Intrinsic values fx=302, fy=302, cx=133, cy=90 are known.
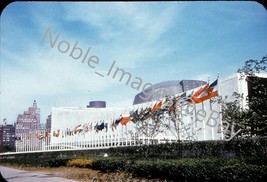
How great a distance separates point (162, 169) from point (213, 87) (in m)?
5.68

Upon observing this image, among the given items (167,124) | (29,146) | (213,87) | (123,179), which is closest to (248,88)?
(213,87)

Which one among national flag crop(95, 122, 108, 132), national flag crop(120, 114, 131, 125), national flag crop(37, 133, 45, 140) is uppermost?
national flag crop(120, 114, 131, 125)

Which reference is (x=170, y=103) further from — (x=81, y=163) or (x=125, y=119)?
(x=81, y=163)

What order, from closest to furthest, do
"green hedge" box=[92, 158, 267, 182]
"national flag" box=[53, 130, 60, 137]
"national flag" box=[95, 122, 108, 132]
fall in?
1. "green hedge" box=[92, 158, 267, 182]
2. "national flag" box=[95, 122, 108, 132]
3. "national flag" box=[53, 130, 60, 137]

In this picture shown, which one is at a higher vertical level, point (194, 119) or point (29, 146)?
point (194, 119)

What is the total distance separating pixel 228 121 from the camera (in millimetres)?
10148

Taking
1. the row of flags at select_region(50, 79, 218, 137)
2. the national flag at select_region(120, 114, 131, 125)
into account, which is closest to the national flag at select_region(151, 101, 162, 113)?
the row of flags at select_region(50, 79, 218, 137)

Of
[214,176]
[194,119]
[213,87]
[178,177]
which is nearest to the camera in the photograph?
[214,176]

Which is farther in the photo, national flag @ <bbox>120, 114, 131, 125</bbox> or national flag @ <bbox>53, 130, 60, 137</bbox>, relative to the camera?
national flag @ <bbox>53, 130, 60, 137</bbox>

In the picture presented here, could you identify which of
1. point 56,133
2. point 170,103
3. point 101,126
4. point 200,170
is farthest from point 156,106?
point 56,133

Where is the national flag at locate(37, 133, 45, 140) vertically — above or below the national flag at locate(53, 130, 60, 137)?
below

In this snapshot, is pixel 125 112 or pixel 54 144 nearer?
pixel 125 112

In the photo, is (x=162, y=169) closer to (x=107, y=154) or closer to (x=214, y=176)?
(x=214, y=176)

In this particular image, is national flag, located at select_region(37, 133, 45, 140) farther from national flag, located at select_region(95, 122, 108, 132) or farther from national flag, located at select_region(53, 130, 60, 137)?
national flag, located at select_region(95, 122, 108, 132)
